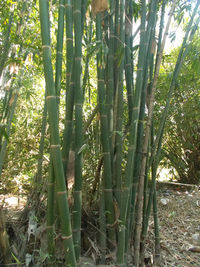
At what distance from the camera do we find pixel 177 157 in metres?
4.08

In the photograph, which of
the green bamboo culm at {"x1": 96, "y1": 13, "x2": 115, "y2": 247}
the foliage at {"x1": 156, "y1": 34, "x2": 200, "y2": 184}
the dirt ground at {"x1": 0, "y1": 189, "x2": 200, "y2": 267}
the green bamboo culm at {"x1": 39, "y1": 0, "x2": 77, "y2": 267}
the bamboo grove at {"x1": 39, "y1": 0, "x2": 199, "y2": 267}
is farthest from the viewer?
the foliage at {"x1": 156, "y1": 34, "x2": 200, "y2": 184}

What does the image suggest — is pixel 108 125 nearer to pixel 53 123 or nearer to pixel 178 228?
pixel 53 123

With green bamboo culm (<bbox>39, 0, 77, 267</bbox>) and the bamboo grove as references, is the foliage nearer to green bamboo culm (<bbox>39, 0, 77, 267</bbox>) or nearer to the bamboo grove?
the bamboo grove

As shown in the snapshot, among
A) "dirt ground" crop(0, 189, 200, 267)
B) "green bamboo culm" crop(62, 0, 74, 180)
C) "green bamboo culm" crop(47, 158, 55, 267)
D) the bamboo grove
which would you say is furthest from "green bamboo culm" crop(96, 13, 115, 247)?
"dirt ground" crop(0, 189, 200, 267)

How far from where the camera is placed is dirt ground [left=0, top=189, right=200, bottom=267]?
6.77 ft

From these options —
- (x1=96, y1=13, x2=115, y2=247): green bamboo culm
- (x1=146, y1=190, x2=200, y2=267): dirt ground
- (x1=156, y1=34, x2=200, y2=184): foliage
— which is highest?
(x1=156, y1=34, x2=200, y2=184): foliage

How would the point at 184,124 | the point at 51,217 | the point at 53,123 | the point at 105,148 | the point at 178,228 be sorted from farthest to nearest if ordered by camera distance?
the point at 184,124
the point at 178,228
the point at 105,148
the point at 51,217
the point at 53,123

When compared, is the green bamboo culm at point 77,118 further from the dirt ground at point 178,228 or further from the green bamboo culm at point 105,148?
the dirt ground at point 178,228

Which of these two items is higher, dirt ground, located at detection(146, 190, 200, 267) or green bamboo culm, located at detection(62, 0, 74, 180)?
green bamboo culm, located at detection(62, 0, 74, 180)

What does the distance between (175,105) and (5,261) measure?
286cm

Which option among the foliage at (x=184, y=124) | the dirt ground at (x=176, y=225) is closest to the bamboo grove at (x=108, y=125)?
the dirt ground at (x=176, y=225)

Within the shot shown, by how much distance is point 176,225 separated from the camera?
8.95 feet

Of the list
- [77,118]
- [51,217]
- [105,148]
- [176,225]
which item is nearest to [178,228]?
[176,225]

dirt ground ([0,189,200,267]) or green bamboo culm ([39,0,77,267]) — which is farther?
dirt ground ([0,189,200,267])
